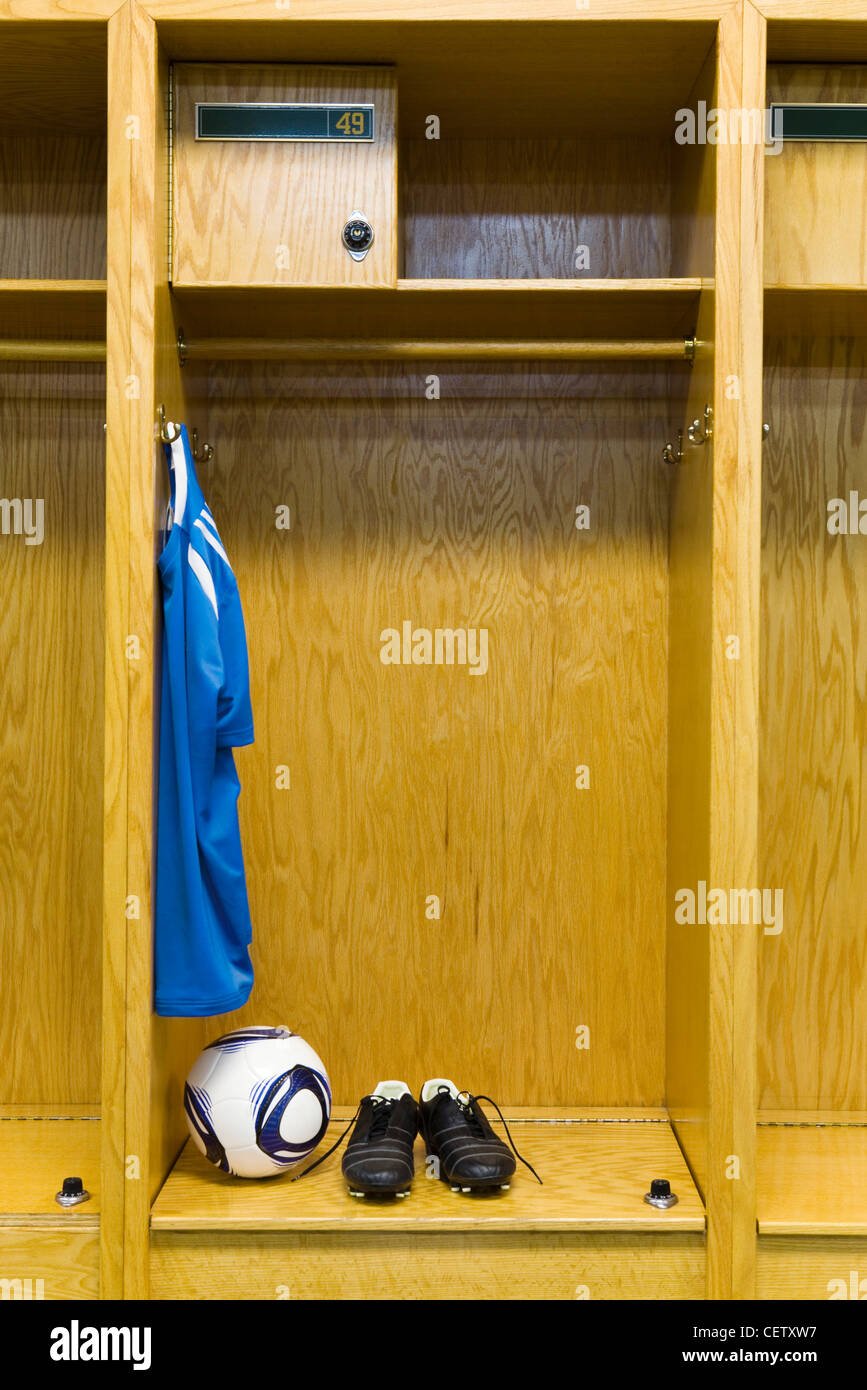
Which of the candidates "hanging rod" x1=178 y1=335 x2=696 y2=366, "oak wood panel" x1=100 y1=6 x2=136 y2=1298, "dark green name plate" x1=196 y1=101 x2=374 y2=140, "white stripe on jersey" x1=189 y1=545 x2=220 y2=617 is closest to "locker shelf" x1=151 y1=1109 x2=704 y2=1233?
"oak wood panel" x1=100 y1=6 x2=136 y2=1298

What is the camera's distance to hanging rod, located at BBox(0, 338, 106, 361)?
79.0 inches

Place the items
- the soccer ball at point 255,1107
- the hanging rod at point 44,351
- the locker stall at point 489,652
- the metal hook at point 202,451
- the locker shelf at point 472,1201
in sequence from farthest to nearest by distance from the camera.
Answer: the locker stall at point 489,652 < the metal hook at point 202,451 < the hanging rod at point 44,351 < the soccer ball at point 255,1107 < the locker shelf at point 472,1201

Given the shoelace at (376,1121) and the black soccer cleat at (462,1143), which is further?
the shoelace at (376,1121)

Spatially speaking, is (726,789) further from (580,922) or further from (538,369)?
(538,369)

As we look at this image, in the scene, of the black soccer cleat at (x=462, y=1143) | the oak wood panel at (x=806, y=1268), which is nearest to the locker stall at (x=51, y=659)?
the black soccer cleat at (x=462, y=1143)

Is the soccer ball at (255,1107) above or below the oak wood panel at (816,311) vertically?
below

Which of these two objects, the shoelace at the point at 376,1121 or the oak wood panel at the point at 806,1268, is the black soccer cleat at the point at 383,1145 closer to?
the shoelace at the point at 376,1121

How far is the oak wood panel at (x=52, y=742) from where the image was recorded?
2.30 meters

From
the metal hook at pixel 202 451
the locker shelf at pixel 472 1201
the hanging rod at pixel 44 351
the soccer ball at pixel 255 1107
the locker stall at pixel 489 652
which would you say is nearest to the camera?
the locker shelf at pixel 472 1201

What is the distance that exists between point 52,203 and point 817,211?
4.87ft

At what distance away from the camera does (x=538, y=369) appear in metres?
2.27

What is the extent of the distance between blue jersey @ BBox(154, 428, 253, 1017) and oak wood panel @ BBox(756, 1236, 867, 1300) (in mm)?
968

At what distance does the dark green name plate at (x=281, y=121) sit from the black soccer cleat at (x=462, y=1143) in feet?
5.65

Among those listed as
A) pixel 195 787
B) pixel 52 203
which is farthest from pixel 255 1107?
pixel 52 203
